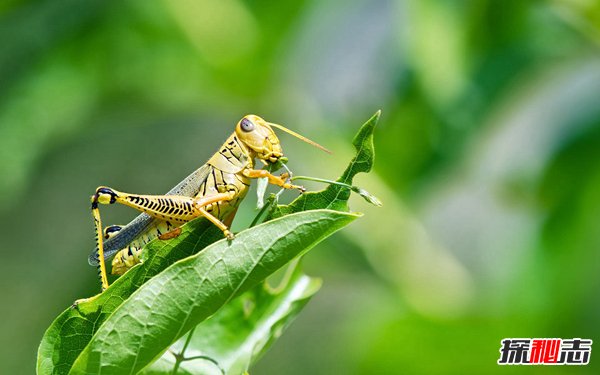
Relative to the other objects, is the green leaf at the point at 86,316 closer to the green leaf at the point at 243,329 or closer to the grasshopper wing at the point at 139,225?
the green leaf at the point at 243,329

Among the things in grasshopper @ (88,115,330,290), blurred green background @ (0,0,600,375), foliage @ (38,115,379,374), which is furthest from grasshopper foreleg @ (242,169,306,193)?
blurred green background @ (0,0,600,375)

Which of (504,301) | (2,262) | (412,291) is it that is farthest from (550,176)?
(2,262)

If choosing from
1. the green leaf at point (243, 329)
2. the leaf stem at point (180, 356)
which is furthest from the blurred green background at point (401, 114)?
the leaf stem at point (180, 356)

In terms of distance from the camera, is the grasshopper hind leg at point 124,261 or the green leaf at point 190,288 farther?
the grasshopper hind leg at point 124,261

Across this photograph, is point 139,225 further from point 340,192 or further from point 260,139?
point 340,192

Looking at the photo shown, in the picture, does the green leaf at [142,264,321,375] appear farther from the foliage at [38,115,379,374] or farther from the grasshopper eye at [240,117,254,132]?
the grasshopper eye at [240,117,254,132]
